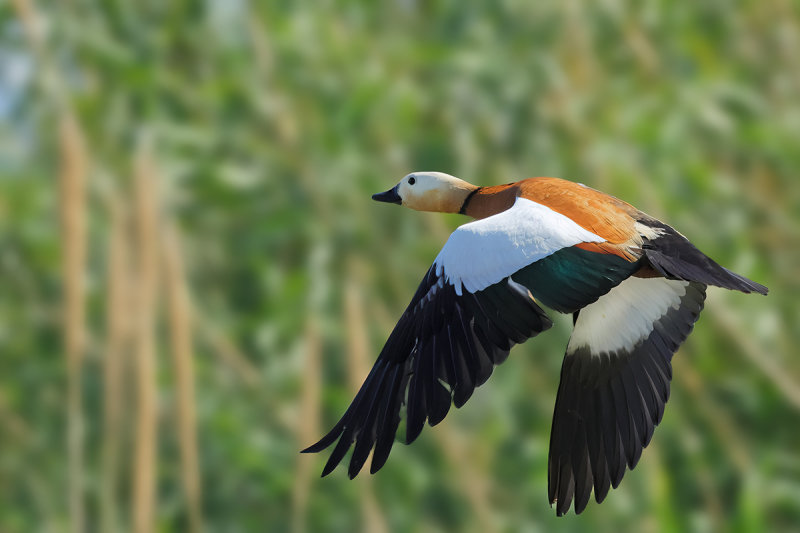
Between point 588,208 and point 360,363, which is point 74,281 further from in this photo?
point 588,208

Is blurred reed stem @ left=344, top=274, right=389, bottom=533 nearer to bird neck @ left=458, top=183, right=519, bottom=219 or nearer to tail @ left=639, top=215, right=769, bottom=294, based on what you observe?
bird neck @ left=458, top=183, right=519, bottom=219

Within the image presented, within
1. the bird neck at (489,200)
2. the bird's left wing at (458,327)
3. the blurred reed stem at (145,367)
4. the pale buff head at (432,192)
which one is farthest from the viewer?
the blurred reed stem at (145,367)

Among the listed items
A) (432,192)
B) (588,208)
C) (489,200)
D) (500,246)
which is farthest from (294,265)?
(500,246)

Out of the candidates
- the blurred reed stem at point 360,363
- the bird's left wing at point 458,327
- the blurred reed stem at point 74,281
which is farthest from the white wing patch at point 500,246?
the blurred reed stem at point 74,281

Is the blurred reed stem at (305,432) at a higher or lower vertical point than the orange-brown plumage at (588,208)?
lower

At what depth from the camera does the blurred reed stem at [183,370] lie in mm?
4742

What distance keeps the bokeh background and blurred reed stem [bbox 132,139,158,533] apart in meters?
0.01

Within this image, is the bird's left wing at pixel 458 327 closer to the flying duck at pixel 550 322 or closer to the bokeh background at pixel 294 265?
the flying duck at pixel 550 322

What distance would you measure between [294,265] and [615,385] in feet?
8.90

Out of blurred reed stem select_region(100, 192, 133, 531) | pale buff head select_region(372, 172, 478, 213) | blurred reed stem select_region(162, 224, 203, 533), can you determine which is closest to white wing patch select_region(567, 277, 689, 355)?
pale buff head select_region(372, 172, 478, 213)

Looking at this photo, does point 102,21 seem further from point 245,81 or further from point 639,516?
point 639,516

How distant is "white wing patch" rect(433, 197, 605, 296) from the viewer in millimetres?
2338

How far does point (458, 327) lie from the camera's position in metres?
2.34

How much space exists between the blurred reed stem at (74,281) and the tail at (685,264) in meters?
2.82
